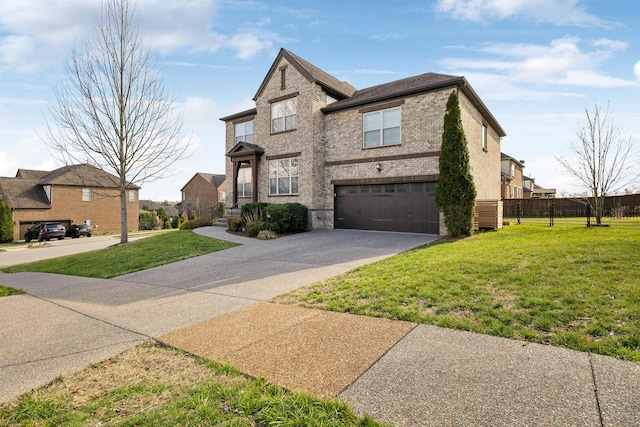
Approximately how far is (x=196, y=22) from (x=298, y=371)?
11.4m

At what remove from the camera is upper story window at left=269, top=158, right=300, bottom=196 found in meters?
19.0

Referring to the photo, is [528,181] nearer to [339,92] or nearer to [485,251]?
[339,92]

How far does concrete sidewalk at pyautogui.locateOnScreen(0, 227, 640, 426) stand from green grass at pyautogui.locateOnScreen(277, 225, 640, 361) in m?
0.42

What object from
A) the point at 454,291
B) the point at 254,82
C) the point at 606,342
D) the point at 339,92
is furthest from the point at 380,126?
the point at 606,342

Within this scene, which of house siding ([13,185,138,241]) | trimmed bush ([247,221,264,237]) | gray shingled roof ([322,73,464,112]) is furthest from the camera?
house siding ([13,185,138,241])

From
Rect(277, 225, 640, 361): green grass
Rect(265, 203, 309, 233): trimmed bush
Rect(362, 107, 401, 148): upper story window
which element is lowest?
Rect(277, 225, 640, 361): green grass

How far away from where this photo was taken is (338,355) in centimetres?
390

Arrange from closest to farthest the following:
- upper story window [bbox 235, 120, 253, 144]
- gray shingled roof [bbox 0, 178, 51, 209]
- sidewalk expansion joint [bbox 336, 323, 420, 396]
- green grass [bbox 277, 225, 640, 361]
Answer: sidewalk expansion joint [bbox 336, 323, 420, 396], green grass [bbox 277, 225, 640, 361], upper story window [bbox 235, 120, 253, 144], gray shingled roof [bbox 0, 178, 51, 209]

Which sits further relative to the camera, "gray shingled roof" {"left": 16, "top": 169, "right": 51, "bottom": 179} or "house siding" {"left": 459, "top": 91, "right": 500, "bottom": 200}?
"gray shingled roof" {"left": 16, "top": 169, "right": 51, "bottom": 179}

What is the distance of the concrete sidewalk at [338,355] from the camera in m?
2.85

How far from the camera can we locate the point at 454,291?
19.7 ft

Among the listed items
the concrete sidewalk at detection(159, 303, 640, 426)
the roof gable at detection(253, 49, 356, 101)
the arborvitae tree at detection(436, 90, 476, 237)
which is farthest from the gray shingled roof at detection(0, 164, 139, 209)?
the concrete sidewalk at detection(159, 303, 640, 426)

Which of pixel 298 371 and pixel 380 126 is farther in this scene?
pixel 380 126

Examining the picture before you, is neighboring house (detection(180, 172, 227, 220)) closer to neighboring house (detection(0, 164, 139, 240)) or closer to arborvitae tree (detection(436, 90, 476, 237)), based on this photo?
neighboring house (detection(0, 164, 139, 240))
